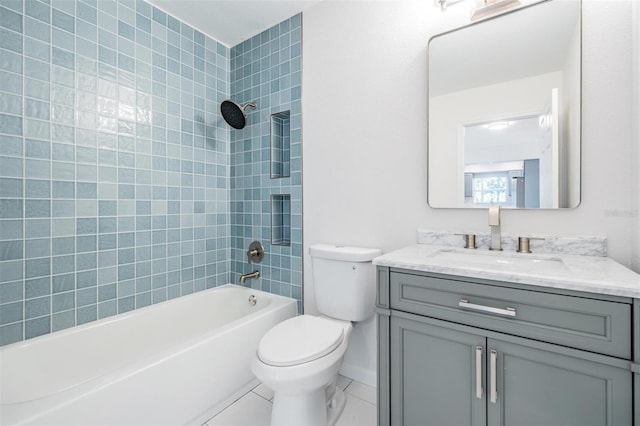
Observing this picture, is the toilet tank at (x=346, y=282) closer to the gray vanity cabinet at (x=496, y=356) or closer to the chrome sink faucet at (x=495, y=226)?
the gray vanity cabinet at (x=496, y=356)

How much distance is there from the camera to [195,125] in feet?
7.18

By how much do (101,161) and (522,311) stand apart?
214 centimetres

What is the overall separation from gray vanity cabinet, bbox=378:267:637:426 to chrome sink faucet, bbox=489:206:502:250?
46 centimetres

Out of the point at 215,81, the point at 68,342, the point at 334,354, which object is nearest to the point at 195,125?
the point at 215,81

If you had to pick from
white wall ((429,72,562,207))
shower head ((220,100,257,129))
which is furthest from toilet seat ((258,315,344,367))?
shower head ((220,100,257,129))

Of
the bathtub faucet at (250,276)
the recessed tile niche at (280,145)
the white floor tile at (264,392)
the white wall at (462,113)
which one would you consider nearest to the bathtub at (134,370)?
the white floor tile at (264,392)

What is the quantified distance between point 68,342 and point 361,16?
2444 millimetres

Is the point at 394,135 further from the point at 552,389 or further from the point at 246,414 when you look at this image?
the point at 246,414

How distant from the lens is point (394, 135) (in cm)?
165

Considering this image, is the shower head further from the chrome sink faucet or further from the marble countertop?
the chrome sink faucet

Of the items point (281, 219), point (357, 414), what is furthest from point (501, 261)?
point (281, 219)

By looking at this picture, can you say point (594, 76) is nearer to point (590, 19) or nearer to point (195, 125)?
point (590, 19)

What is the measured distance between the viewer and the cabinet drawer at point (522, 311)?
793mm

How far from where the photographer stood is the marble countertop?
80 cm
